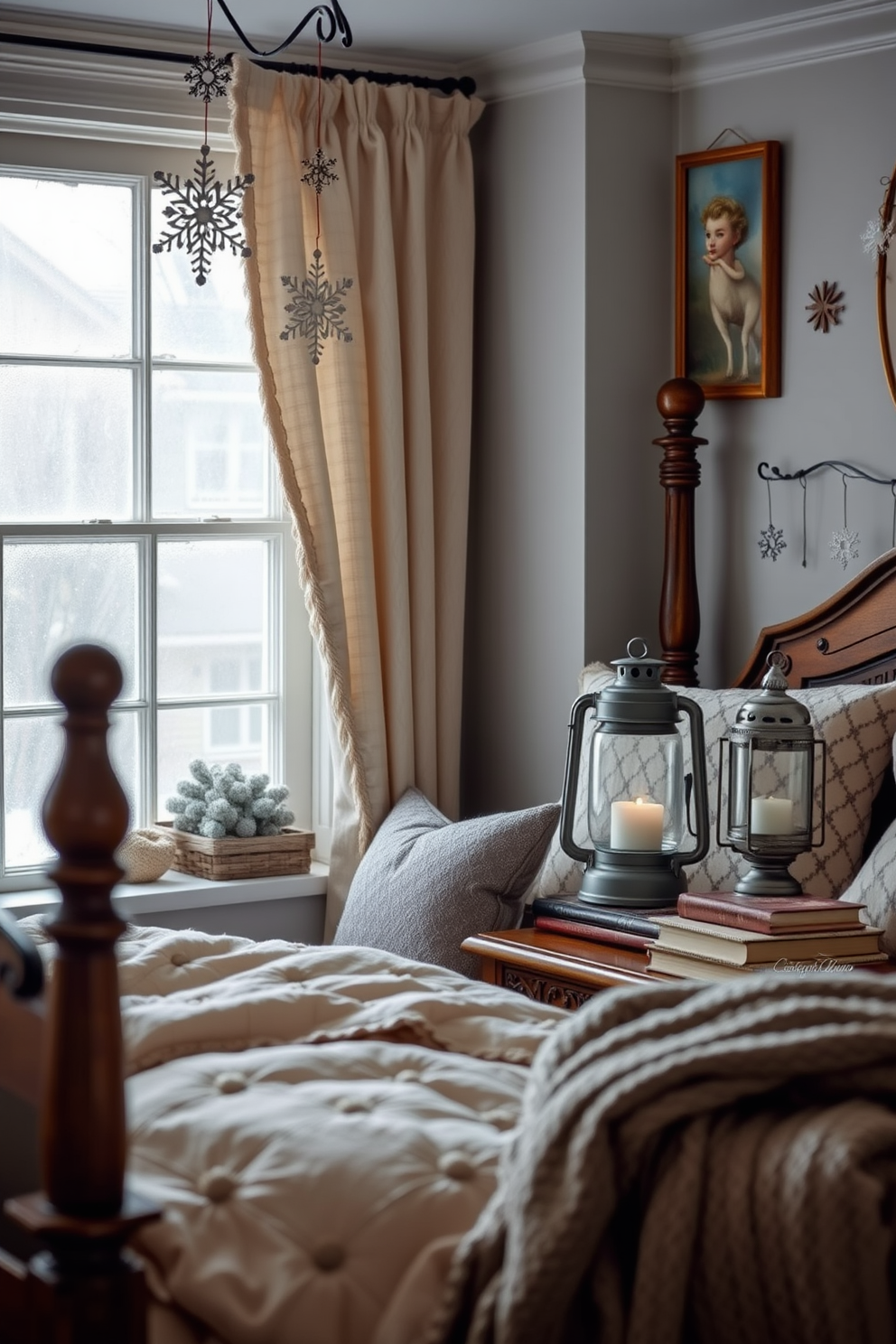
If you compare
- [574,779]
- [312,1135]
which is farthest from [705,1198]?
[574,779]

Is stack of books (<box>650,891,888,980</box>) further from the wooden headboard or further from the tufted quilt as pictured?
the wooden headboard

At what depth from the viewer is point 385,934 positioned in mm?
3436

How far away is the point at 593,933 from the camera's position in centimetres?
283

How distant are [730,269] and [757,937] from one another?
187 centimetres

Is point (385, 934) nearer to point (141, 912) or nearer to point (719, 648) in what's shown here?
point (141, 912)

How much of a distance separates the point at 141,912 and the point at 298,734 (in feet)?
2.16

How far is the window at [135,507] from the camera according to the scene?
146 inches

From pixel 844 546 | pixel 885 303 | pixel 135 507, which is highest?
pixel 885 303

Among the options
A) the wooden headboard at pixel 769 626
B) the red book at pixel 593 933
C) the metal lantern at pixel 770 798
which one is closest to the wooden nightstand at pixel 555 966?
the red book at pixel 593 933

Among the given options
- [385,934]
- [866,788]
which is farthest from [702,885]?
[385,934]

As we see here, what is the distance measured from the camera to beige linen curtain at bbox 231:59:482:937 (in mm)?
3715

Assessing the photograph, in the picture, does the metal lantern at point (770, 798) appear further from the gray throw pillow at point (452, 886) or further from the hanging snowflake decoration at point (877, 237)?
the hanging snowflake decoration at point (877, 237)

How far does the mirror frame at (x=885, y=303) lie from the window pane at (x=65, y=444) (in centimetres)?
171

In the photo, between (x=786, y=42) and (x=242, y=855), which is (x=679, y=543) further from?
(x=242, y=855)
